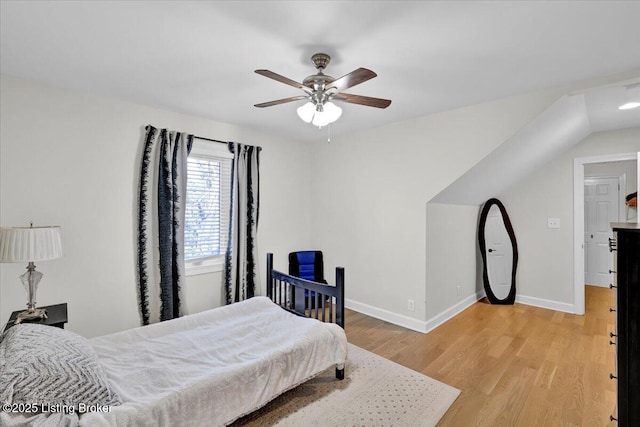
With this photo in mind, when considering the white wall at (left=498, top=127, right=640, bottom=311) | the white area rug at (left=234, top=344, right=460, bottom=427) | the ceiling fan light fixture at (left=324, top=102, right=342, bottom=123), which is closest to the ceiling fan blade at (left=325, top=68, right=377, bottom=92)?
the ceiling fan light fixture at (left=324, top=102, right=342, bottom=123)

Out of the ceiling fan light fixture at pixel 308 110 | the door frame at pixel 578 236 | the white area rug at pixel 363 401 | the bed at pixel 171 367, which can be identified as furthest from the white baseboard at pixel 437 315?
the ceiling fan light fixture at pixel 308 110

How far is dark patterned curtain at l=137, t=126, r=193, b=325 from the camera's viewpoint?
9.59 feet

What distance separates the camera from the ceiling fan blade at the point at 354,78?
5.27ft

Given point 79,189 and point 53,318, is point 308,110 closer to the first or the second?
point 79,189

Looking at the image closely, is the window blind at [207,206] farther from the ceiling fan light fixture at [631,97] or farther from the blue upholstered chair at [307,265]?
the ceiling fan light fixture at [631,97]

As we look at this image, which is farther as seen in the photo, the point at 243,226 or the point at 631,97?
the point at 243,226

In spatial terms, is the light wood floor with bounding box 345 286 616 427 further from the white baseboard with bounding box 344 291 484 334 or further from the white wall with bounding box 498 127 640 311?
the white wall with bounding box 498 127 640 311

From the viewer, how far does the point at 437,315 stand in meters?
3.50

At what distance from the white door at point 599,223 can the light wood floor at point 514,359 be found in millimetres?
1371

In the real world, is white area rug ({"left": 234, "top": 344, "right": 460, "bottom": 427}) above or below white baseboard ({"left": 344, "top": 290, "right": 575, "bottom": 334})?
below

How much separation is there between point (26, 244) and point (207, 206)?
5.55 ft

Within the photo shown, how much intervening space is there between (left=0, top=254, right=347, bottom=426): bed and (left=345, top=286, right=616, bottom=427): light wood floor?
3.11ft

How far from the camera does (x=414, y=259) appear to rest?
3.42 metres

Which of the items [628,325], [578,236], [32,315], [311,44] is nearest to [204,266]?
[32,315]
